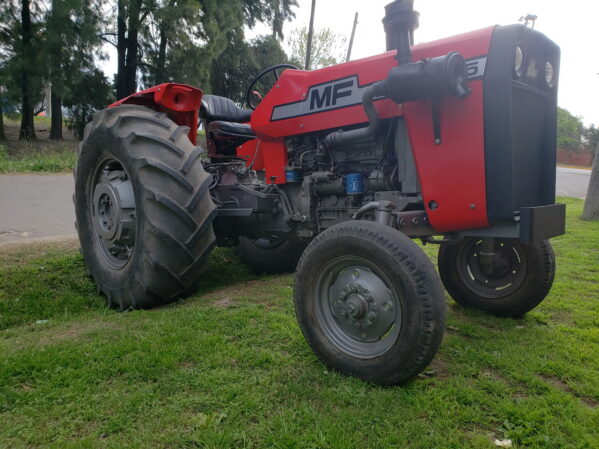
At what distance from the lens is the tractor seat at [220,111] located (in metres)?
4.52

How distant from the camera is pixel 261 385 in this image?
219 centimetres

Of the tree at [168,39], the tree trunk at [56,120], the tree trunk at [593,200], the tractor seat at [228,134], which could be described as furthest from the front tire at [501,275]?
the tree trunk at [56,120]

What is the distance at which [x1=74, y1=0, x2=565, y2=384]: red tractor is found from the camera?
2.26 m

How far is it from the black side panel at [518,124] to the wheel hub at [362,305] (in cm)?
76

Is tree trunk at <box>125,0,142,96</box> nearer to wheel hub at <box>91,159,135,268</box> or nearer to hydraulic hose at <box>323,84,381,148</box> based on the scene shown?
wheel hub at <box>91,159,135,268</box>

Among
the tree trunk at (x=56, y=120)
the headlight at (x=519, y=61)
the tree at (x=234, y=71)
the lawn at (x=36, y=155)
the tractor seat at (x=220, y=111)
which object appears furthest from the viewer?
the tree at (x=234, y=71)

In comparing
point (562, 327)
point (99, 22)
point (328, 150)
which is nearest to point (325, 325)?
point (328, 150)

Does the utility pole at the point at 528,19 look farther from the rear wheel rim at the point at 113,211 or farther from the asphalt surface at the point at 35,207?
the asphalt surface at the point at 35,207

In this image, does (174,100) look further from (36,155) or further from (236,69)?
(236,69)

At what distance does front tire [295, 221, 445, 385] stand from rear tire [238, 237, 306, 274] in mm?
2029

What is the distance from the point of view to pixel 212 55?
16.6 meters

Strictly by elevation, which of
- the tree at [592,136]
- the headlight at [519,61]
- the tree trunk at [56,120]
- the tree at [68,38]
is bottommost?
the headlight at [519,61]

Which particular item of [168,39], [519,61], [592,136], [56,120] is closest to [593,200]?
[519,61]

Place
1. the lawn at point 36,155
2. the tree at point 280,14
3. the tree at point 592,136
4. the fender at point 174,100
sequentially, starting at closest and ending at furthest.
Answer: the fender at point 174,100, the lawn at point 36,155, the tree at point 280,14, the tree at point 592,136
